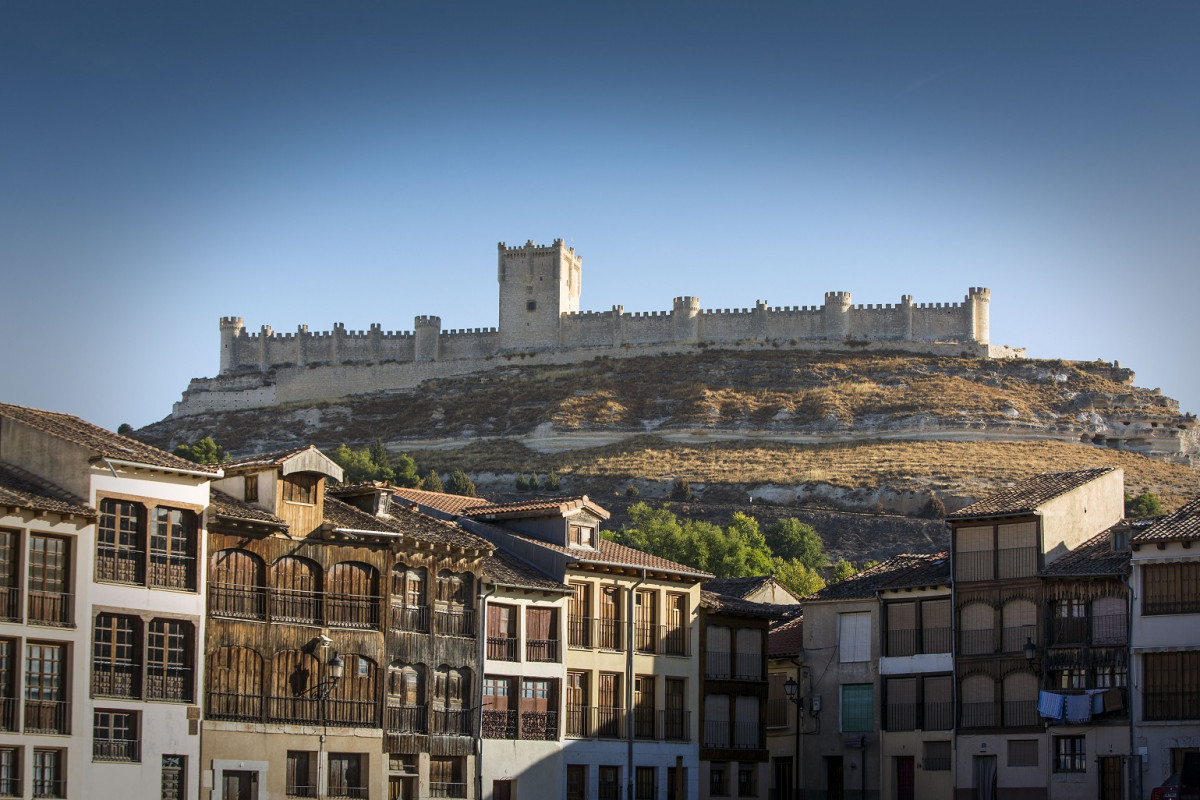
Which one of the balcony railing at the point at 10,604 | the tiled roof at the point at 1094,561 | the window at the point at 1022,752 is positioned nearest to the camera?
the balcony railing at the point at 10,604

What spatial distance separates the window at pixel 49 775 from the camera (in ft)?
129

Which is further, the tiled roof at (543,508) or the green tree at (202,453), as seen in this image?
the green tree at (202,453)

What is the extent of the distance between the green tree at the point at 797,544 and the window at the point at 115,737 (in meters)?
72.2

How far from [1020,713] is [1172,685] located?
5149 mm

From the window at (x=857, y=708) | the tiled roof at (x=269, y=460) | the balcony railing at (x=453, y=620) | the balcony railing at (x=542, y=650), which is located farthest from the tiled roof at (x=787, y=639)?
the tiled roof at (x=269, y=460)

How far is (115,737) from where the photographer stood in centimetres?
4116

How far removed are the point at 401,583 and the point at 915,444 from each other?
308ft

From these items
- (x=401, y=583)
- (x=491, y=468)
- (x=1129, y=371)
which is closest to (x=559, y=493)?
(x=491, y=468)

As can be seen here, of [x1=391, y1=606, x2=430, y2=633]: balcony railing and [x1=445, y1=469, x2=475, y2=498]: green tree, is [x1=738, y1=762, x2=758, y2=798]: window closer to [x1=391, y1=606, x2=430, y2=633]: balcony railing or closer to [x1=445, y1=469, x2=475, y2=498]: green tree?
[x1=391, y1=606, x2=430, y2=633]: balcony railing

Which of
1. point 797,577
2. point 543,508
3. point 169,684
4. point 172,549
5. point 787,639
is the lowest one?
point 787,639

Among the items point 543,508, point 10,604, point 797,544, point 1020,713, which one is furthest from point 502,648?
point 797,544

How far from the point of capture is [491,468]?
138 metres

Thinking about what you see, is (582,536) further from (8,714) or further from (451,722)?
(8,714)

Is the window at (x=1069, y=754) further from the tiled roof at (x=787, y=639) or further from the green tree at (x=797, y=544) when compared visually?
the green tree at (x=797, y=544)
